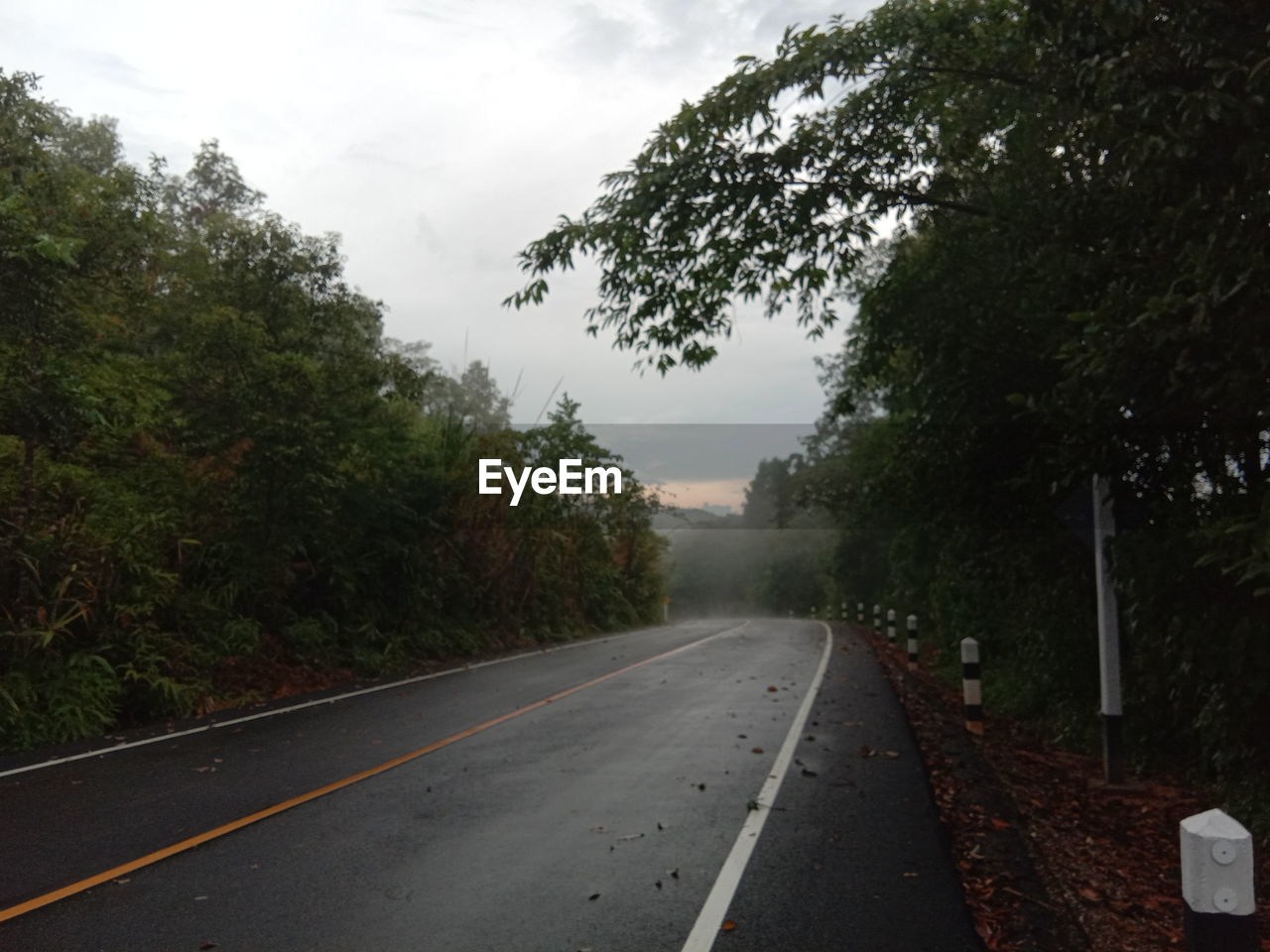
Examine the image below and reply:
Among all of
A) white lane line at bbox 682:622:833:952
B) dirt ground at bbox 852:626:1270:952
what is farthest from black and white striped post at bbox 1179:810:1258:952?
white lane line at bbox 682:622:833:952

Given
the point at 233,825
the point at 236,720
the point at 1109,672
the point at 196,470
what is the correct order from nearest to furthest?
the point at 233,825 → the point at 1109,672 → the point at 236,720 → the point at 196,470

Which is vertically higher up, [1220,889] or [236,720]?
[1220,889]

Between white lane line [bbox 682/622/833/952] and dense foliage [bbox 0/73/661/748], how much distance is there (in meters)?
7.38

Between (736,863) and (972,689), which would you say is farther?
(972,689)

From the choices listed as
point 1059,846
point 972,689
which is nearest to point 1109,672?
point 972,689

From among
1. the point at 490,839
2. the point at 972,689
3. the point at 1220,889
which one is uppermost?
the point at 1220,889

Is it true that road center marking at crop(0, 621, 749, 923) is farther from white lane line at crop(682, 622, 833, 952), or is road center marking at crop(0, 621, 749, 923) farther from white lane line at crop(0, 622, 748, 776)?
white lane line at crop(682, 622, 833, 952)

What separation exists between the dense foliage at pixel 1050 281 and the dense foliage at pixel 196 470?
6.41 metres

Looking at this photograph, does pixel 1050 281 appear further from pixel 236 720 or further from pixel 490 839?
pixel 236 720

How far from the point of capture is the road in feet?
16.7

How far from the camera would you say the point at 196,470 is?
16953 mm

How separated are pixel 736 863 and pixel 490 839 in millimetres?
1587

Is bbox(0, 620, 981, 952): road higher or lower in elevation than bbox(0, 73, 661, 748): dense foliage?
lower

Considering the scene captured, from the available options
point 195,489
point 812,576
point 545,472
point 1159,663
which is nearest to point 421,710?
point 195,489
